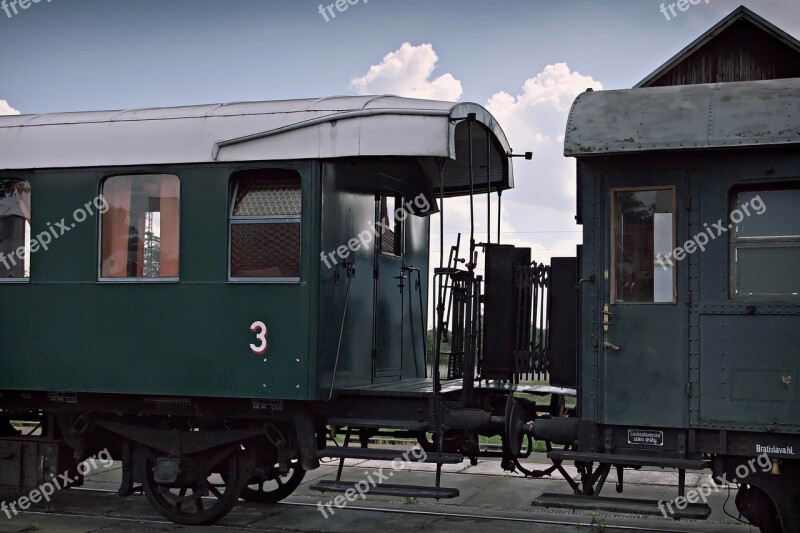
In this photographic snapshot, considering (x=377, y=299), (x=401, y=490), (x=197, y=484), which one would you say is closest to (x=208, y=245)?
(x=377, y=299)

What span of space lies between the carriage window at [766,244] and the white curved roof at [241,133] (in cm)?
243

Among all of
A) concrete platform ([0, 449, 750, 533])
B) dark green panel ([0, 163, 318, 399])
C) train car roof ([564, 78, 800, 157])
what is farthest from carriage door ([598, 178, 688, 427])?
dark green panel ([0, 163, 318, 399])

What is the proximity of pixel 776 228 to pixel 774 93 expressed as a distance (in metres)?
1.03

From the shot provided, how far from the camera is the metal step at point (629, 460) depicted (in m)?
7.11

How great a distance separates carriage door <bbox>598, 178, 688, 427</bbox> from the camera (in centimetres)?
727

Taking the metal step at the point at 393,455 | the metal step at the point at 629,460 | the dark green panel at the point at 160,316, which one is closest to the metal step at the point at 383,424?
the metal step at the point at 393,455

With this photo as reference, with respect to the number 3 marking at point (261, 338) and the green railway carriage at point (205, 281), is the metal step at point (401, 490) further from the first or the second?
the number 3 marking at point (261, 338)

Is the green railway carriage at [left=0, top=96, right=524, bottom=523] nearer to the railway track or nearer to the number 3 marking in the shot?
the number 3 marking

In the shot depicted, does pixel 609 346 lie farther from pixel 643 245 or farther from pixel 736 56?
pixel 736 56

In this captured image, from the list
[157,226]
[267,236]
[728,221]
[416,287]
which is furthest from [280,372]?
[728,221]

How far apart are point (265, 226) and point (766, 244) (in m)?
4.22

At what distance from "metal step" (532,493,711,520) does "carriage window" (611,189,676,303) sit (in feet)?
5.12

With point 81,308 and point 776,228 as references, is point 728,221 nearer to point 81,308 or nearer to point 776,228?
point 776,228

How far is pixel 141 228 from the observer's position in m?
8.91
